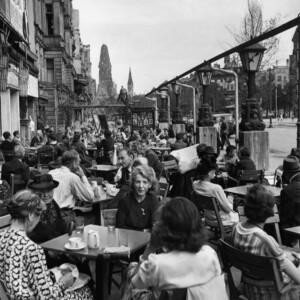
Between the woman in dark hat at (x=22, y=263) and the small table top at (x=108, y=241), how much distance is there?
0.62m

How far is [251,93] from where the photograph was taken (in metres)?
12.1

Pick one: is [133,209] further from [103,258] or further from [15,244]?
[15,244]

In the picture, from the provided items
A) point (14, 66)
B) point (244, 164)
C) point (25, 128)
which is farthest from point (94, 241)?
point (25, 128)

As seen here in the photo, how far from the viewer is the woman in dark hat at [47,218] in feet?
16.1

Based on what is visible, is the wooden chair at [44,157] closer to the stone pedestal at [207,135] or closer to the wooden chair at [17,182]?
the wooden chair at [17,182]

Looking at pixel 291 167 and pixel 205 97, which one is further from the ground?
pixel 205 97

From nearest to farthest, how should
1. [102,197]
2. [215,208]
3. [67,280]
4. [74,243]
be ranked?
[67,280] → [74,243] → [215,208] → [102,197]

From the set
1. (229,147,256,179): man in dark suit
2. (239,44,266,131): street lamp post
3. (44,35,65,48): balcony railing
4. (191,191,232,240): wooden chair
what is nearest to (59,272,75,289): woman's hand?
(191,191,232,240): wooden chair

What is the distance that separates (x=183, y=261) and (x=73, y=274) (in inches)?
54.5

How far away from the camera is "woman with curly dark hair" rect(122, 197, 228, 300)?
3111 mm

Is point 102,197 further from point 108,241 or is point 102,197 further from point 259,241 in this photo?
point 259,241

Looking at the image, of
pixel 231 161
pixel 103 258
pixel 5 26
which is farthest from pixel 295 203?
pixel 5 26

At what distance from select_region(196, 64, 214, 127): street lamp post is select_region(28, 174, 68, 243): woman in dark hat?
12529 millimetres

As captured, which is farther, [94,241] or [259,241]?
[94,241]
